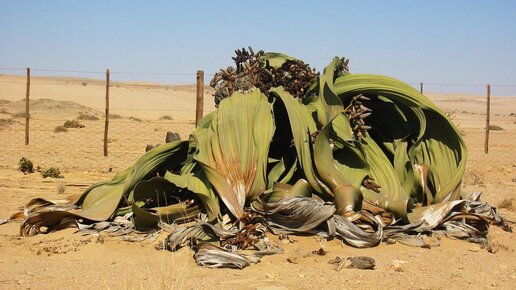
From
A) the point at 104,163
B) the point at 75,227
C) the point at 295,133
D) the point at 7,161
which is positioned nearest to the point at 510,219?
the point at 295,133

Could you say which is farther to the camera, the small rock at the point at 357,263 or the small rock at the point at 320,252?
the small rock at the point at 320,252

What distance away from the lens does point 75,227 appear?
6.30 meters

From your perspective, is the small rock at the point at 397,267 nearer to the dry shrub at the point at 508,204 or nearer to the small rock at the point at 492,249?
the small rock at the point at 492,249

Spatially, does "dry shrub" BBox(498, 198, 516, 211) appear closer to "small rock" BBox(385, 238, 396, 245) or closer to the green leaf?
"small rock" BBox(385, 238, 396, 245)

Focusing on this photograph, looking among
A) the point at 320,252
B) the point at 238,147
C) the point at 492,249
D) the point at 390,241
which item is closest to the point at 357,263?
the point at 320,252

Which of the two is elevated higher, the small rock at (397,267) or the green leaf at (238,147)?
the green leaf at (238,147)

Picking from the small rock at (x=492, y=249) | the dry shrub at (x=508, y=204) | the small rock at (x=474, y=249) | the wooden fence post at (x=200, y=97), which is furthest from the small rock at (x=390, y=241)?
the wooden fence post at (x=200, y=97)

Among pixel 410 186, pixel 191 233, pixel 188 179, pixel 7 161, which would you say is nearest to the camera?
pixel 191 233

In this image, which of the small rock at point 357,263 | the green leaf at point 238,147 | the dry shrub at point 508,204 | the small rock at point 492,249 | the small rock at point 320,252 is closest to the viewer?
the small rock at point 357,263

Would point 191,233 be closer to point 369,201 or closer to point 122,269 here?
point 122,269

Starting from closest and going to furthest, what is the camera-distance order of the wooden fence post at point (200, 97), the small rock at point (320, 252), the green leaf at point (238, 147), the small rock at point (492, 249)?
the small rock at point (320, 252), the small rock at point (492, 249), the green leaf at point (238, 147), the wooden fence post at point (200, 97)

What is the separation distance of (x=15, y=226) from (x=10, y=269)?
5.19 ft

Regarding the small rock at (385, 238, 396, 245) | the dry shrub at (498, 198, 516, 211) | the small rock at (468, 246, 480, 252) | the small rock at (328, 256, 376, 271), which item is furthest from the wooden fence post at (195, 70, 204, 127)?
the small rock at (328, 256, 376, 271)

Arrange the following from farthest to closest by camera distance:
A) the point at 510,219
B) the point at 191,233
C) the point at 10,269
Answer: the point at 510,219 < the point at 191,233 < the point at 10,269
